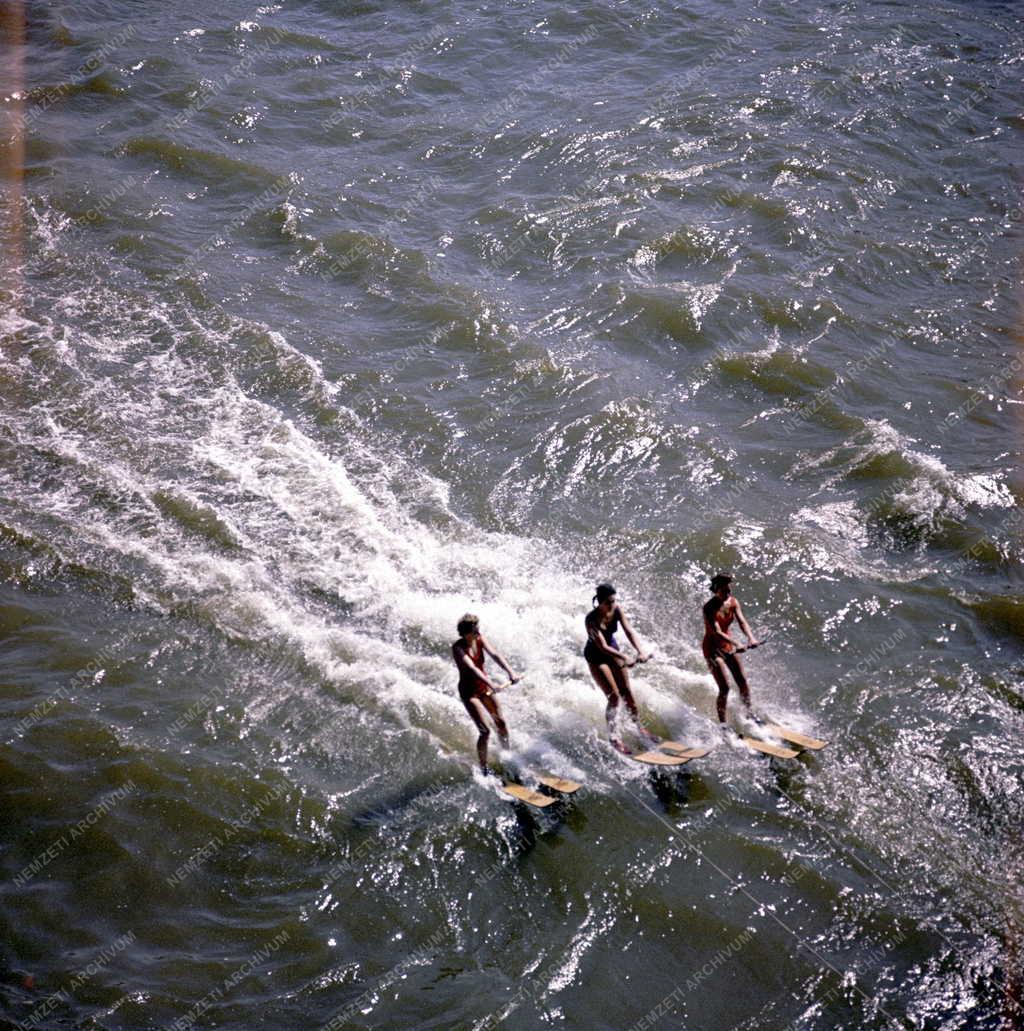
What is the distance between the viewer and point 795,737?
447 inches

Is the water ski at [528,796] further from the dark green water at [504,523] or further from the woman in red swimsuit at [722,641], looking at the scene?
the woman in red swimsuit at [722,641]

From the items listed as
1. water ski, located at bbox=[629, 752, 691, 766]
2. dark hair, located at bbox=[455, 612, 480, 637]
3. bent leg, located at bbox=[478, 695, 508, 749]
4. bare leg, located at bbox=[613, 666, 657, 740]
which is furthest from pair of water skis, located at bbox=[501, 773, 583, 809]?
dark hair, located at bbox=[455, 612, 480, 637]

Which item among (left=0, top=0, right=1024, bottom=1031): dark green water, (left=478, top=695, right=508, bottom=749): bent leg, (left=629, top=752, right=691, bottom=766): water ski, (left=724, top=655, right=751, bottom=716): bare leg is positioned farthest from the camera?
(left=724, top=655, right=751, bottom=716): bare leg

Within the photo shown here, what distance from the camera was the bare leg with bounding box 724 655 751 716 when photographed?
38.4ft

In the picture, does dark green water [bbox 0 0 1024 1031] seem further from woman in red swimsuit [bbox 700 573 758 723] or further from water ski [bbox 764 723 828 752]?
woman in red swimsuit [bbox 700 573 758 723]

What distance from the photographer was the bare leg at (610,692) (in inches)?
453

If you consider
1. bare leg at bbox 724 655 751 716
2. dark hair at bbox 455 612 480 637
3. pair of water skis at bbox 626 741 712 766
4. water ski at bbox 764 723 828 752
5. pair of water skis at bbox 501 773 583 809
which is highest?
dark hair at bbox 455 612 480 637

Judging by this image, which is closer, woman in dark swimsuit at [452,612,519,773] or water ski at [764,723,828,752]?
woman in dark swimsuit at [452,612,519,773]

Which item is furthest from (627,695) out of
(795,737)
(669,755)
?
(795,737)

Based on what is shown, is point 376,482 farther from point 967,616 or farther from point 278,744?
point 967,616

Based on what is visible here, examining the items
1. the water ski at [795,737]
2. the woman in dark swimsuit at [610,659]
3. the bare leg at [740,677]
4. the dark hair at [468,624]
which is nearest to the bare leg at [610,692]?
the woman in dark swimsuit at [610,659]

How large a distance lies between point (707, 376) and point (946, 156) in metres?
10.4

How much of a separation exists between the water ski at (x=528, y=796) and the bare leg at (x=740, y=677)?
2591 millimetres

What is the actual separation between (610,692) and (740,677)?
5.01 feet
